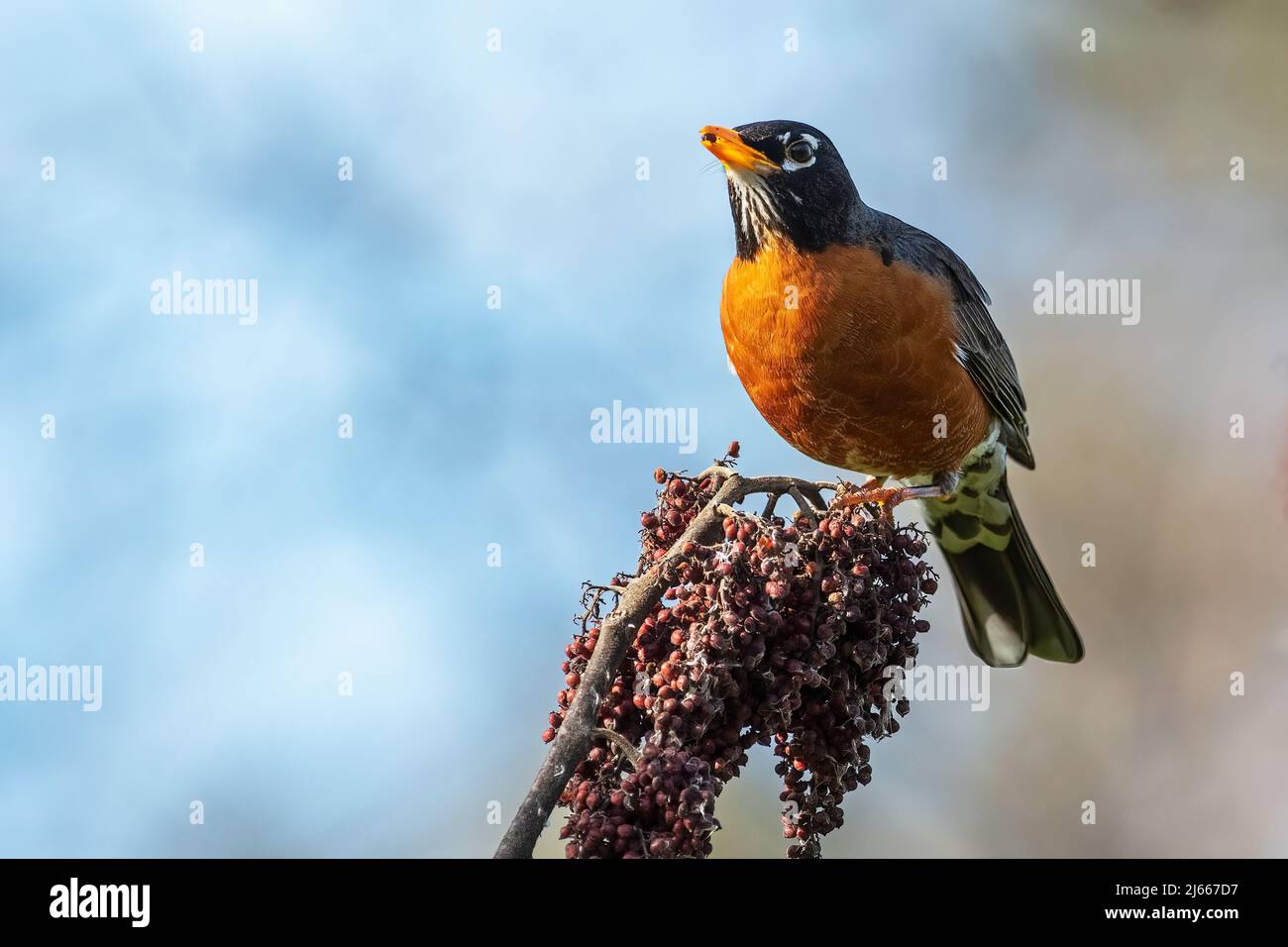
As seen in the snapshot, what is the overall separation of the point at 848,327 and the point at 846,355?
9 cm

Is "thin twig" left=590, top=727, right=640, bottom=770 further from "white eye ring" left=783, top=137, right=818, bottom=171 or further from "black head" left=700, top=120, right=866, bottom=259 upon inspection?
"white eye ring" left=783, top=137, right=818, bottom=171

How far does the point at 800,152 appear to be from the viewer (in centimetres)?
384

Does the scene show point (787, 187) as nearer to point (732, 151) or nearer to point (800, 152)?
point (800, 152)

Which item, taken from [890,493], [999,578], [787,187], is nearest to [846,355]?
[890,493]

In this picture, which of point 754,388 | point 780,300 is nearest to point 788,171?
point 780,300

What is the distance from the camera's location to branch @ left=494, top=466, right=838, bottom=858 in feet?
7.02

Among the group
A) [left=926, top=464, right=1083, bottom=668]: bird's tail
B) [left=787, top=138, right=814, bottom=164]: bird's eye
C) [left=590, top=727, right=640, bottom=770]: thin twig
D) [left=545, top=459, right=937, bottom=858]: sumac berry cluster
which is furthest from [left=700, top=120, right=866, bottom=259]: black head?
[left=590, top=727, right=640, bottom=770]: thin twig

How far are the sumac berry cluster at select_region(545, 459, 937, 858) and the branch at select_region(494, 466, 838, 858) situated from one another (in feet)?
0.18

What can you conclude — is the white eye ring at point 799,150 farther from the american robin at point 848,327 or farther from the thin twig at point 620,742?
the thin twig at point 620,742

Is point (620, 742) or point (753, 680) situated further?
point (753, 680)

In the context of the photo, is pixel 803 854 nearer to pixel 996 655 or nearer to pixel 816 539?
pixel 816 539

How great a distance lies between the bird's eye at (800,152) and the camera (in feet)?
12.5

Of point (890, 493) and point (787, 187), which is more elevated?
point (787, 187)

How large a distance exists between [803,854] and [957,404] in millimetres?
2103
